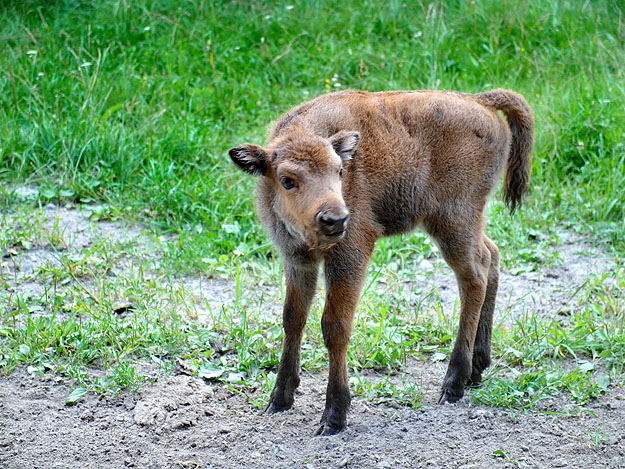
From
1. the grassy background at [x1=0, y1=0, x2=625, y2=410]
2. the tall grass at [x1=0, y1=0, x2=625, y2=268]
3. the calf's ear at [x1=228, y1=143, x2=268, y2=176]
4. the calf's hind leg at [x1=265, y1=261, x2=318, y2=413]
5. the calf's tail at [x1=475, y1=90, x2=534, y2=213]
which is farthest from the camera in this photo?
the tall grass at [x1=0, y1=0, x2=625, y2=268]

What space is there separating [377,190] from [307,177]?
0.62m

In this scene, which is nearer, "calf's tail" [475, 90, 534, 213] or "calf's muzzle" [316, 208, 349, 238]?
"calf's muzzle" [316, 208, 349, 238]

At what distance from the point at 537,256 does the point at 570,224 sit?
2.29ft

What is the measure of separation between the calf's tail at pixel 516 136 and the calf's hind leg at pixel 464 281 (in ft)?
1.81

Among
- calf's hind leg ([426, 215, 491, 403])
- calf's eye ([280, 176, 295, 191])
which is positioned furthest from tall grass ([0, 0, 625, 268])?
calf's eye ([280, 176, 295, 191])

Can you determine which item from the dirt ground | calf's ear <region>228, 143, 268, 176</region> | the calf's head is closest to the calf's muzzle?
the calf's head

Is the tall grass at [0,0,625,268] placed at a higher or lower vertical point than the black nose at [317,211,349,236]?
lower

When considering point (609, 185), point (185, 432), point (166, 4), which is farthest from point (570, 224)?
point (166, 4)

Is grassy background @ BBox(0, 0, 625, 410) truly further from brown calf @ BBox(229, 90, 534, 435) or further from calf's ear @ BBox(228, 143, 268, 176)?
calf's ear @ BBox(228, 143, 268, 176)

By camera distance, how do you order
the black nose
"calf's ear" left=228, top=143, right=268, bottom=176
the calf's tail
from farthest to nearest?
the calf's tail
"calf's ear" left=228, top=143, right=268, bottom=176
the black nose

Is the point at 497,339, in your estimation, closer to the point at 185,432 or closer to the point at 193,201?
the point at 185,432

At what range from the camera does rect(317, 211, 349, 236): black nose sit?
385cm

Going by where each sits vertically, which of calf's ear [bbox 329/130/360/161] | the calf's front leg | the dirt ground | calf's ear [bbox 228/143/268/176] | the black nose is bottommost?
the dirt ground

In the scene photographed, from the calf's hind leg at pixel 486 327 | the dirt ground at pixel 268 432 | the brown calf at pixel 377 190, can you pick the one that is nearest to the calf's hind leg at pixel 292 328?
Result: the brown calf at pixel 377 190
